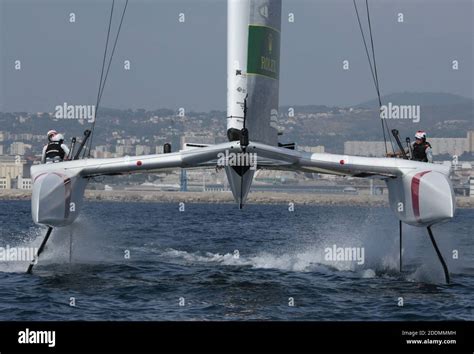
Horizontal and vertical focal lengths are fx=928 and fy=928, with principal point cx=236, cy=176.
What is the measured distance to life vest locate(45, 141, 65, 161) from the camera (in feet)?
34.1

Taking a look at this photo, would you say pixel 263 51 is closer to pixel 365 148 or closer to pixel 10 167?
pixel 10 167

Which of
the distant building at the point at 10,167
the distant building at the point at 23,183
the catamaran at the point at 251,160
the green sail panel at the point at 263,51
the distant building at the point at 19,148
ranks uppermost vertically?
the green sail panel at the point at 263,51

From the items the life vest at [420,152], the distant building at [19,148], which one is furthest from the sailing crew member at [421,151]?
the distant building at [19,148]

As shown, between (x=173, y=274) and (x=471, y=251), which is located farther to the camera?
(x=471, y=251)

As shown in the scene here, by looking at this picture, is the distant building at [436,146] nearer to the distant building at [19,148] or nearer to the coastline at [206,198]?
the coastline at [206,198]

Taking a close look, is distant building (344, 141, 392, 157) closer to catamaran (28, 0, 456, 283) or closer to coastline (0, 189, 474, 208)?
coastline (0, 189, 474, 208)

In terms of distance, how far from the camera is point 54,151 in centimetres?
1040

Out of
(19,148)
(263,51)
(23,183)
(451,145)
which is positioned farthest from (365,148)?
(263,51)

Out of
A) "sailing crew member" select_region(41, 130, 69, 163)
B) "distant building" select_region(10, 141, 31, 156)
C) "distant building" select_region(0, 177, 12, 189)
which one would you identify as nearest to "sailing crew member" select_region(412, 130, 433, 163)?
"sailing crew member" select_region(41, 130, 69, 163)

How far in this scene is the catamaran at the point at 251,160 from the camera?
8805mm
